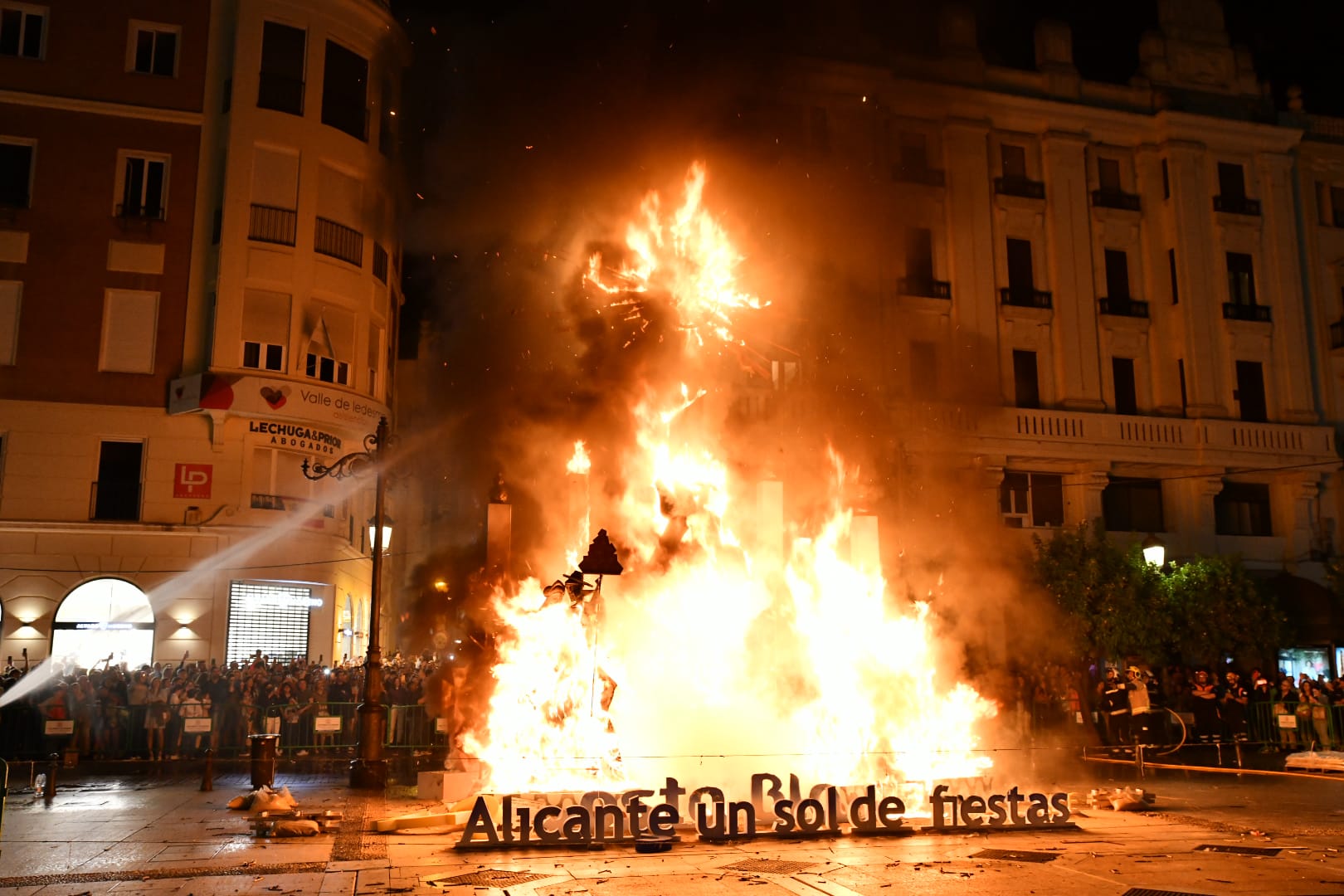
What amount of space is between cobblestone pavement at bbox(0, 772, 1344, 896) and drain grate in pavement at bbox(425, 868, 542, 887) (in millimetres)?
26

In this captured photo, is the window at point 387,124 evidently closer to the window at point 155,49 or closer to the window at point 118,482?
the window at point 155,49

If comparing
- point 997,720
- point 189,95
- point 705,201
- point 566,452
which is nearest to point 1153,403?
point 997,720

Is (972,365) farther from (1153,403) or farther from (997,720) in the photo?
(997,720)

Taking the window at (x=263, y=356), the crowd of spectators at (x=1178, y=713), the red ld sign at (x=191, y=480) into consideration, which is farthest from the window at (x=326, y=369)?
the crowd of spectators at (x=1178, y=713)

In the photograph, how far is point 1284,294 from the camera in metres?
30.5

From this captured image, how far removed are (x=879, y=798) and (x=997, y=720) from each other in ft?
23.2

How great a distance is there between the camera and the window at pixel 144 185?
24000 millimetres

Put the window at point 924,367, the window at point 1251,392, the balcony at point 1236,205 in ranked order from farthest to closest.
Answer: the balcony at point 1236,205 < the window at point 1251,392 < the window at point 924,367

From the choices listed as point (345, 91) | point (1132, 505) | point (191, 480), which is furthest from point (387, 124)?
point (1132, 505)

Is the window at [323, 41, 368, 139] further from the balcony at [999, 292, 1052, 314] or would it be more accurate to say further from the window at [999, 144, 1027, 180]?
the balcony at [999, 292, 1052, 314]

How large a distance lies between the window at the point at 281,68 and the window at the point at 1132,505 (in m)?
21.8

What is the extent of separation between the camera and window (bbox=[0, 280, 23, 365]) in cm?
2278

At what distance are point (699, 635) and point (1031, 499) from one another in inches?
569

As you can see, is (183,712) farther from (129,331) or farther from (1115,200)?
(1115,200)
